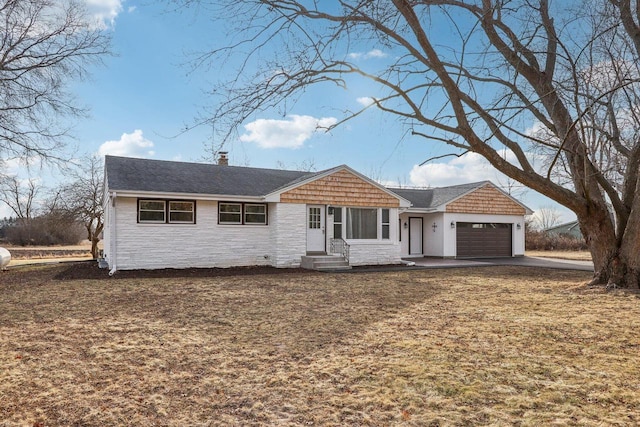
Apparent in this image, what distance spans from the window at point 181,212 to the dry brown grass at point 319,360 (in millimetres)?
5704

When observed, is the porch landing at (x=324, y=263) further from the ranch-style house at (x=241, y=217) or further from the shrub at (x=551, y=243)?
the shrub at (x=551, y=243)

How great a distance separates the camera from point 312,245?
1675 centimetres

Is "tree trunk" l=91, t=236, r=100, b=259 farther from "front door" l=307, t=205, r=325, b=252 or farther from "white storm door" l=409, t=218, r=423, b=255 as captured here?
"white storm door" l=409, t=218, r=423, b=255

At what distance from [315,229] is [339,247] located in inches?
46.7

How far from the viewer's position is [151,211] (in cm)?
1454

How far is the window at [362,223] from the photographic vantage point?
17.3m

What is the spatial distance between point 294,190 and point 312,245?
2.32 m

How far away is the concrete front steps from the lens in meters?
15.6

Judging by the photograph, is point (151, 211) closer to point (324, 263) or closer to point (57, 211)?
point (324, 263)

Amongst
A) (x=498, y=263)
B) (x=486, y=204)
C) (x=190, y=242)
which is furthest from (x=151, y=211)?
(x=486, y=204)

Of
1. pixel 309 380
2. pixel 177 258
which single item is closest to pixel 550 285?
pixel 309 380

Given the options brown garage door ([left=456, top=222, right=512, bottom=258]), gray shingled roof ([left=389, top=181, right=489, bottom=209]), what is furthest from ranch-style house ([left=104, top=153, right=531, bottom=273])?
brown garage door ([left=456, top=222, right=512, bottom=258])

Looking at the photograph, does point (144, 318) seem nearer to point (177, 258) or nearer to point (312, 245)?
point (177, 258)

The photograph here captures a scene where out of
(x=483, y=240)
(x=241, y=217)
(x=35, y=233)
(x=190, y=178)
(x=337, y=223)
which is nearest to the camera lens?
(x=241, y=217)
